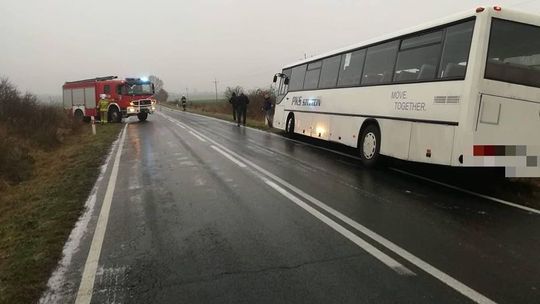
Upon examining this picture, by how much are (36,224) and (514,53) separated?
8.13 meters

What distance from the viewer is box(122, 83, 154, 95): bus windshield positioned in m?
32.4

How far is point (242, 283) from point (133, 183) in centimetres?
566


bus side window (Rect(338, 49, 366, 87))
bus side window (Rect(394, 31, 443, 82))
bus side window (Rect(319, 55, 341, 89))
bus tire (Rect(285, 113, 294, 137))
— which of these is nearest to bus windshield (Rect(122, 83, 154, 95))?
bus tire (Rect(285, 113, 294, 137))

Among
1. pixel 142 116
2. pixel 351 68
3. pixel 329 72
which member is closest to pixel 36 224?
pixel 351 68

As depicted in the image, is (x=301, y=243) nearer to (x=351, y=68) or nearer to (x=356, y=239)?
(x=356, y=239)

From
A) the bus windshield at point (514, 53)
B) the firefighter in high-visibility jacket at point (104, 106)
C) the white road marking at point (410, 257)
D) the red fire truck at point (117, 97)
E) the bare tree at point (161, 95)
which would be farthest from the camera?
the bare tree at point (161, 95)

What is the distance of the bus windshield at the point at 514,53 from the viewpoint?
8.03 metres

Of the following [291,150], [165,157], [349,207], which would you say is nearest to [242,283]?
[349,207]

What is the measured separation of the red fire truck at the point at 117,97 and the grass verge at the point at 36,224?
19.7m

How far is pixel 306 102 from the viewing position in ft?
55.5

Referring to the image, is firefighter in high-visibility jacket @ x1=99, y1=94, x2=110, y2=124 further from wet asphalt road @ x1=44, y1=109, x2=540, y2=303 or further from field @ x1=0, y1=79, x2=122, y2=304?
wet asphalt road @ x1=44, y1=109, x2=540, y2=303

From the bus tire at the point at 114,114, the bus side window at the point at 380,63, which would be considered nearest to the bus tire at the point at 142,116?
the bus tire at the point at 114,114

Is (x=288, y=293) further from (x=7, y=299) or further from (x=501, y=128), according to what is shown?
(x=501, y=128)

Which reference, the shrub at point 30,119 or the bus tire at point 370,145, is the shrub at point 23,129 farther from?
the bus tire at point 370,145
